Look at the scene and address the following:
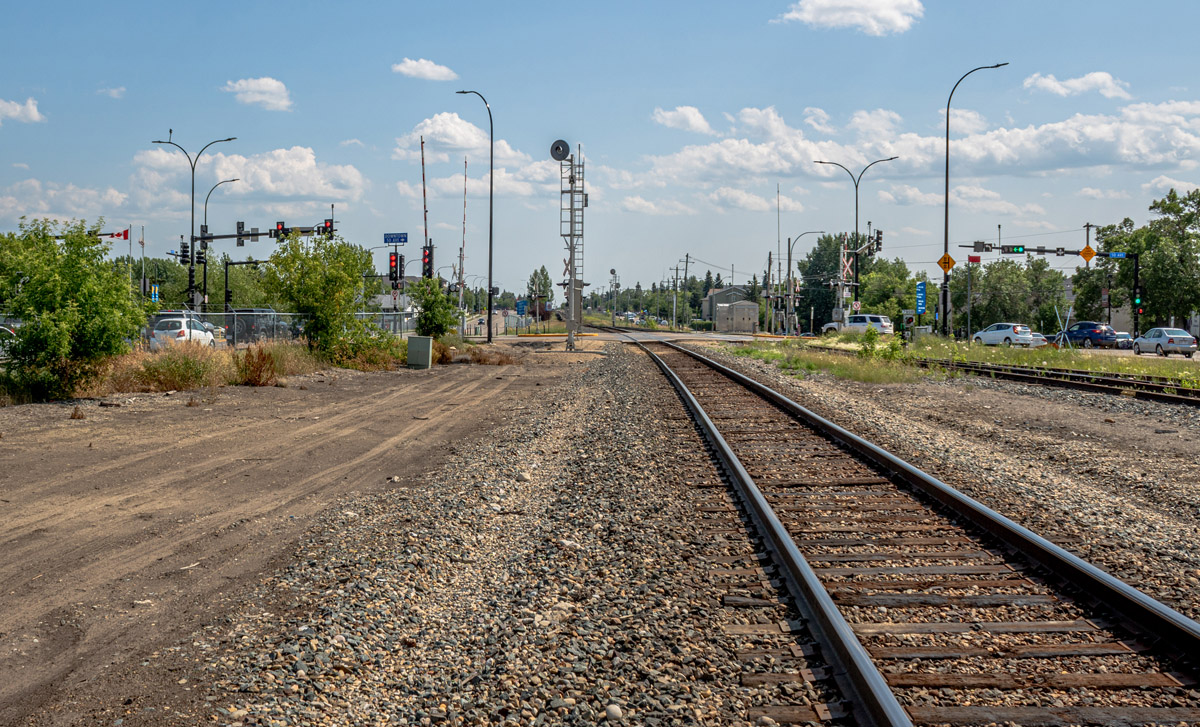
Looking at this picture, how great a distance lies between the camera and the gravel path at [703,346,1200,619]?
22.4ft

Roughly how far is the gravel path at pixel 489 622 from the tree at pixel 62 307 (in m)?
10.3

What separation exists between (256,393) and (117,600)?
14.7 meters

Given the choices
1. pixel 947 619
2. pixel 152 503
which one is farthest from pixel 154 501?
pixel 947 619

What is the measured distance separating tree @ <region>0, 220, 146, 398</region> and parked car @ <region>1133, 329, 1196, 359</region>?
156 ft

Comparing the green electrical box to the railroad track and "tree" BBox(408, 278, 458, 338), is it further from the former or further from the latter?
the railroad track

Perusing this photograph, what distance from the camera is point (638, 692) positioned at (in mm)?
4328

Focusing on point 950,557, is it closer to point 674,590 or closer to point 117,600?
point 674,590

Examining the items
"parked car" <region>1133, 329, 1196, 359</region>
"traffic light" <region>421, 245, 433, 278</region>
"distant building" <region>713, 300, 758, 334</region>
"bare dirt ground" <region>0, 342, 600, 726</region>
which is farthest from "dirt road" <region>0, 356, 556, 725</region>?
"distant building" <region>713, 300, 758, 334</region>

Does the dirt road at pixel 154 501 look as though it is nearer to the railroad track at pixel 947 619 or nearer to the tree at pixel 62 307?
the tree at pixel 62 307

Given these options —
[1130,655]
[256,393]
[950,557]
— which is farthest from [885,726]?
[256,393]

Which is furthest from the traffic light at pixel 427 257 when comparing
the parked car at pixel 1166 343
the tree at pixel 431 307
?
the parked car at pixel 1166 343

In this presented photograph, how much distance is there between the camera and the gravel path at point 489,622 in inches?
168

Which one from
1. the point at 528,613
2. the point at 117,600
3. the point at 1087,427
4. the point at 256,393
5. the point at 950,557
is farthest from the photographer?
the point at 256,393

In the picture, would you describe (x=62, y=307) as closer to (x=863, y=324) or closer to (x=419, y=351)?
(x=419, y=351)
